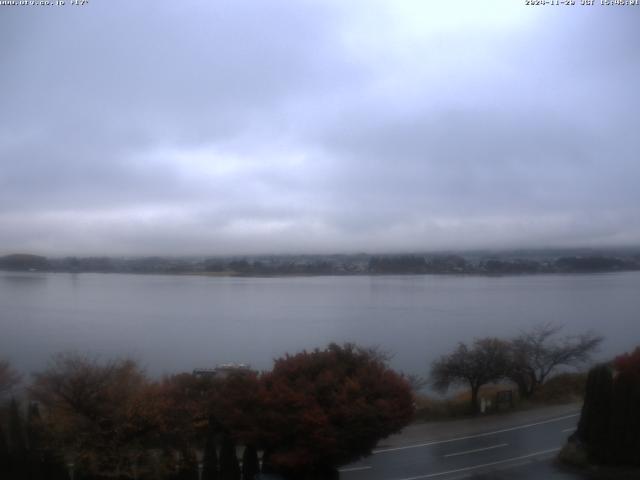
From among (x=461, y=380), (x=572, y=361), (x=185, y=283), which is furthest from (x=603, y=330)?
(x=185, y=283)

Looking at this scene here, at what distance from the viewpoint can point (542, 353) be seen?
762 inches

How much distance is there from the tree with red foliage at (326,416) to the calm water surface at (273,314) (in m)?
8.32

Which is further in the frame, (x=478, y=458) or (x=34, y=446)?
(x=478, y=458)

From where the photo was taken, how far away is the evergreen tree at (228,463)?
A: 28.5ft

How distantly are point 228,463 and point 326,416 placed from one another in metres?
1.57

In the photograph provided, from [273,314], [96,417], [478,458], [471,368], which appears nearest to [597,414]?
[478,458]

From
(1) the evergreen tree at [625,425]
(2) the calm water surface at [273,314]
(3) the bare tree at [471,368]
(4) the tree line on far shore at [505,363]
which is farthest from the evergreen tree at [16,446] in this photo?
(3) the bare tree at [471,368]

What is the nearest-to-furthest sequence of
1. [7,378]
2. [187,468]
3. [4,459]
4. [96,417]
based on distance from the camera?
1. [4,459]
2. [187,468]
3. [96,417]
4. [7,378]

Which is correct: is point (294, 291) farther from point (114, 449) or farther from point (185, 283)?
point (114, 449)

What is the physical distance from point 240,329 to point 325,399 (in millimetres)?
15618

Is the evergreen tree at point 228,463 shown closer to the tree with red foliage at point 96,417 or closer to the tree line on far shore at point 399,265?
the tree with red foliage at point 96,417

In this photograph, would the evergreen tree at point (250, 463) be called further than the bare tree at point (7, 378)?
No

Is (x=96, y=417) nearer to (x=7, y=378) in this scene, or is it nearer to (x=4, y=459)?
(x=4, y=459)

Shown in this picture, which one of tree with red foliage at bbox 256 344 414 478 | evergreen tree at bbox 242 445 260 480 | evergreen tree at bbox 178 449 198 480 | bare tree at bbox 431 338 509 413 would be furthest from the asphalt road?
bare tree at bbox 431 338 509 413
